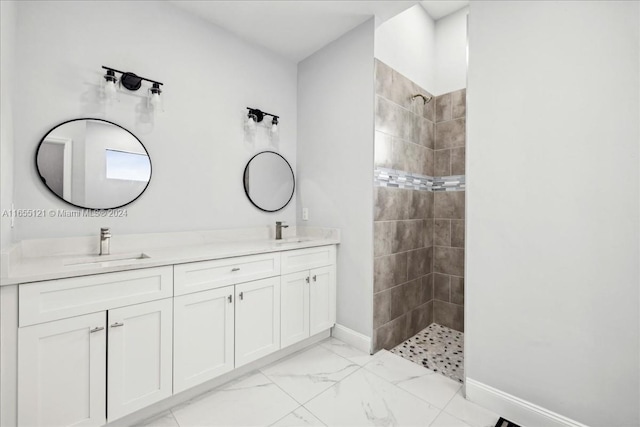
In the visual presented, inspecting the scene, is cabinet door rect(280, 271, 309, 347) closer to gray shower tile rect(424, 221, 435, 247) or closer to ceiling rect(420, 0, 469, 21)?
gray shower tile rect(424, 221, 435, 247)

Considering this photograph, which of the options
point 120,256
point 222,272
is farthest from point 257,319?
point 120,256

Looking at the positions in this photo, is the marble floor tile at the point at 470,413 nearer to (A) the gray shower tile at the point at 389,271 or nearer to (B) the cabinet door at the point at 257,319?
(A) the gray shower tile at the point at 389,271

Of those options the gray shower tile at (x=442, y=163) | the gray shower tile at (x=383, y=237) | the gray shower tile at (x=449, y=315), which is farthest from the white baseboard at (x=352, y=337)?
the gray shower tile at (x=442, y=163)

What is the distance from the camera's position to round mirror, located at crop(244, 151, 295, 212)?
105 inches

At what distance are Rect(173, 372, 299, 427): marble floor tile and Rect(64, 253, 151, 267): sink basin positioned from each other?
0.96m

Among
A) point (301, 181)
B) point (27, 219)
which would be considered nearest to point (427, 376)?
point (301, 181)

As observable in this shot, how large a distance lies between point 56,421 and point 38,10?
2.30m

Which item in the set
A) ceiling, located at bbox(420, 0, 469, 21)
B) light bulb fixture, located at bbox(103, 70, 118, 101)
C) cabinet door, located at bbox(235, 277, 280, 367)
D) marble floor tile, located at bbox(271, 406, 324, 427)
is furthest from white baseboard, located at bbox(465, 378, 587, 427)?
ceiling, located at bbox(420, 0, 469, 21)

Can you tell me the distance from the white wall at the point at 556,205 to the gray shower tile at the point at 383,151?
739 millimetres

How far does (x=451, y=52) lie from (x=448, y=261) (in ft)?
7.44

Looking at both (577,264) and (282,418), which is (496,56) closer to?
(577,264)

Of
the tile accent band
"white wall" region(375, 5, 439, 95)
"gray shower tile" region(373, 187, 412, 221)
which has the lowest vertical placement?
"gray shower tile" region(373, 187, 412, 221)

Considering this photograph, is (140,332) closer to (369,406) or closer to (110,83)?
(369,406)

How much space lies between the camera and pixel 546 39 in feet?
4.92
